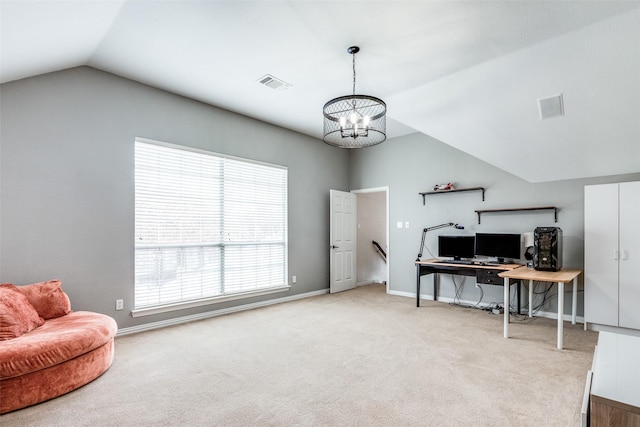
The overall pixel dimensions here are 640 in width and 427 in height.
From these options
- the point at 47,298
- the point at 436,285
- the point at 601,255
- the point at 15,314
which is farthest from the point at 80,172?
the point at 601,255

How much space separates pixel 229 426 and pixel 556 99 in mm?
3897

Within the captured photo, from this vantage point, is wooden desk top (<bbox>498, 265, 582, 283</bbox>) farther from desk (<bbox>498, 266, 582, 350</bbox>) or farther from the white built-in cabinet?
the white built-in cabinet

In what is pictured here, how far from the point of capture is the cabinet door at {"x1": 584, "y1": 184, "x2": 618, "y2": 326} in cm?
360

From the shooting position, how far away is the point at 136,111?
3867 mm

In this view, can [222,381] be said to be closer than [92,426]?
No

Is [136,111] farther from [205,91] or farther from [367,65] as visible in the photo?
[367,65]

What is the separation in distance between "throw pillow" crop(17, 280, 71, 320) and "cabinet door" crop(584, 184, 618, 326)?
5.45m

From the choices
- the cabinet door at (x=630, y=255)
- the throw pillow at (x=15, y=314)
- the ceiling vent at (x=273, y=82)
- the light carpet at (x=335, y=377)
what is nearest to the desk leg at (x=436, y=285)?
the light carpet at (x=335, y=377)

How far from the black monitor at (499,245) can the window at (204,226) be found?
3025 mm

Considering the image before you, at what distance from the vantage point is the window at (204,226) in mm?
3941

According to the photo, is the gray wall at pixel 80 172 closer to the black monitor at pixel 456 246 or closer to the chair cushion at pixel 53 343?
the chair cushion at pixel 53 343

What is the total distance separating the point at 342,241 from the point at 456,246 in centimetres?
211

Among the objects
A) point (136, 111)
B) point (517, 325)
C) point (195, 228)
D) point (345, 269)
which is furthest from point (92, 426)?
point (345, 269)

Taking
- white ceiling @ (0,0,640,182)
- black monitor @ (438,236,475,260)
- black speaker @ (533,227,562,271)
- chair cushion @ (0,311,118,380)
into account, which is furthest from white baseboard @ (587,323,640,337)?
chair cushion @ (0,311,118,380)
